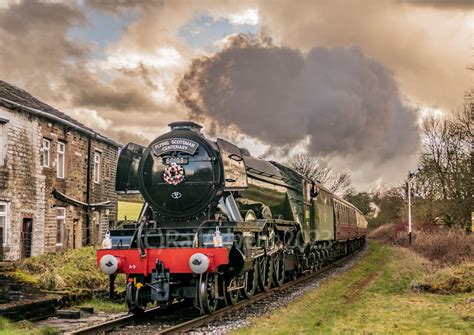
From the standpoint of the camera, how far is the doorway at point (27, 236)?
768 inches

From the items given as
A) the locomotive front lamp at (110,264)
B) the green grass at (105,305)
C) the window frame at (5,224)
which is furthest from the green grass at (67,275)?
the locomotive front lamp at (110,264)

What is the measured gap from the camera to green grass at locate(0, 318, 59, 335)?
27.6ft

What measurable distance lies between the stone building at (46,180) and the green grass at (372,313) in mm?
10316

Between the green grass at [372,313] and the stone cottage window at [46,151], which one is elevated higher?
the stone cottage window at [46,151]

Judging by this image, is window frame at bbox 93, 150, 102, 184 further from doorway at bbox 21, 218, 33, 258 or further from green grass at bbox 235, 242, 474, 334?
green grass at bbox 235, 242, 474, 334

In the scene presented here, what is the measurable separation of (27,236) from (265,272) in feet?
33.0

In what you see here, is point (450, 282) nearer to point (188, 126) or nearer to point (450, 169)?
point (188, 126)

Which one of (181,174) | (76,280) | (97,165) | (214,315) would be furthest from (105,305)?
(97,165)

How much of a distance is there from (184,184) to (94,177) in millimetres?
15512

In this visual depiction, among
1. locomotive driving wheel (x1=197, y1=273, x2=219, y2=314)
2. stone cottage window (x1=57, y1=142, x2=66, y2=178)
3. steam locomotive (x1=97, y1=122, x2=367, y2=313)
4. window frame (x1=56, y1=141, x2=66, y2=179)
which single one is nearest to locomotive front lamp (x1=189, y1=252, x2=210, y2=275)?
steam locomotive (x1=97, y1=122, x2=367, y2=313)

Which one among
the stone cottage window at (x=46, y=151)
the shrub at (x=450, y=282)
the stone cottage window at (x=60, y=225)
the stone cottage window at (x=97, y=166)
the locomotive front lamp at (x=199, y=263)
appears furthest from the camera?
the stone cottage window at (x=97, y=166)

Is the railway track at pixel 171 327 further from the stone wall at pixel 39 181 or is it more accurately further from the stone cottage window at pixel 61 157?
the stone cottage window at pixel 61 157

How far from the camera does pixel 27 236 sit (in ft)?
64.8

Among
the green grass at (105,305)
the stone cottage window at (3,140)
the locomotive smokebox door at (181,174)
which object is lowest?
the green grass at (105,305)
